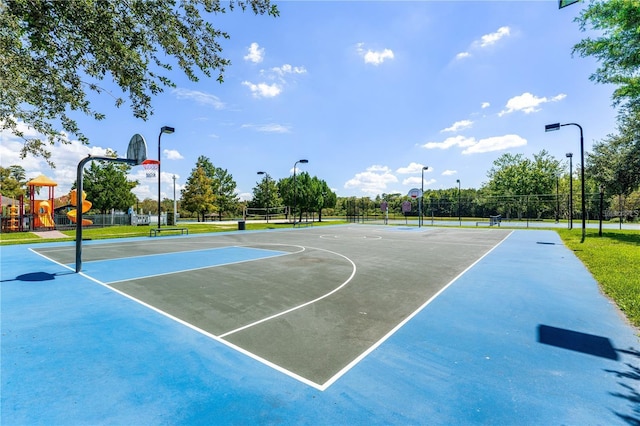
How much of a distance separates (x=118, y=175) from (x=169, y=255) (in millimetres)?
32614

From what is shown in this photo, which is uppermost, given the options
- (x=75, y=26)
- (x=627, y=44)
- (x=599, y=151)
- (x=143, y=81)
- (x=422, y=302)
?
(x=627, y=44)

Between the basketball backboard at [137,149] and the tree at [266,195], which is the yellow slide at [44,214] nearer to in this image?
the basketball backboard at [137,149]

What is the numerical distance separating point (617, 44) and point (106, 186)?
4960cm

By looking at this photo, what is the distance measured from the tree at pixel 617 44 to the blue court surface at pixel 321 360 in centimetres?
1316

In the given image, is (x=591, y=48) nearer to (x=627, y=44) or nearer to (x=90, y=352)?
(x=627, y=44)

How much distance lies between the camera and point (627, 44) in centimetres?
1402

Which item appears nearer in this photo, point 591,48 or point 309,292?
point 309,292

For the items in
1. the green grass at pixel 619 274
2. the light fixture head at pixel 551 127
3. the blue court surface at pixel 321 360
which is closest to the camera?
the blue court surface at pixel 321 360

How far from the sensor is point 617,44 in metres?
14.3

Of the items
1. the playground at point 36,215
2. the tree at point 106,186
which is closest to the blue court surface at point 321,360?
the playground at point 36,215

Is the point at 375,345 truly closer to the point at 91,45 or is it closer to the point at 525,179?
the point at 91,45

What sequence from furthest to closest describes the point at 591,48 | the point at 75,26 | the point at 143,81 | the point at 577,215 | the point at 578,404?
the point at 577,215 < the point at 591,48 < the point at 143,81 < the point at 75,26 < the point at 578,404

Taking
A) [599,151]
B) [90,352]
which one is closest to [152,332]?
[90,352]

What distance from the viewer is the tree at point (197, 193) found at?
43375mm
